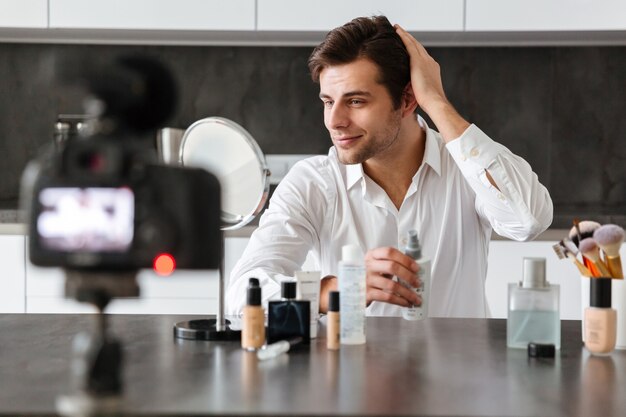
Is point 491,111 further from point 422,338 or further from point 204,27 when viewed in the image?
point 422,338

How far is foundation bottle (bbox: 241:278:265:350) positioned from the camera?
1.37 metres

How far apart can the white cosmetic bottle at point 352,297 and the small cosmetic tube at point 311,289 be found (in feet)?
0.22

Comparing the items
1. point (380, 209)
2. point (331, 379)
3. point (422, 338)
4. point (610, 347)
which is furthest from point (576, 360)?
point (380, 209)

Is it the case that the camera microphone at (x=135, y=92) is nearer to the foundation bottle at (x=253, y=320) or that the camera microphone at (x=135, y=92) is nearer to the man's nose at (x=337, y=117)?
the foundation bottle at (x=253, y=320)

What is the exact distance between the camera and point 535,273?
56.0 inches

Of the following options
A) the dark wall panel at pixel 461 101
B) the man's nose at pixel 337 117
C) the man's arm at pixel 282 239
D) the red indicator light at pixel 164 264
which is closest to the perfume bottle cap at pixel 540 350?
the man's arm at pixel 282 239

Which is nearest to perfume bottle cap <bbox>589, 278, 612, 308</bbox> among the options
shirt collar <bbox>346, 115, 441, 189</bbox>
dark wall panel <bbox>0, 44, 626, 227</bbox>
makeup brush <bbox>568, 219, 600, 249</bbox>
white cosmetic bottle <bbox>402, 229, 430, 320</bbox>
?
makeup brush <bbox>568, 219, 600, 249</bbox>

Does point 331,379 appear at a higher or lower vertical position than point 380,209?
lower

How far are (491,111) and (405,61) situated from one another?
1.72 metres

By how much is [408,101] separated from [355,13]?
1167 mm

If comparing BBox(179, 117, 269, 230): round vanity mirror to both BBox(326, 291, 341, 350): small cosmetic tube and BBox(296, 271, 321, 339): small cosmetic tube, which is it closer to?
BBox(296, 271, 321, 339): small cosmetic tube

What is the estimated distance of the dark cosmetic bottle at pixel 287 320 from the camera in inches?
56.2

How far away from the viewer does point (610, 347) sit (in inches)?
54.8

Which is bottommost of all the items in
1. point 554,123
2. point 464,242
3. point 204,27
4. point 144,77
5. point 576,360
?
point 576,360
